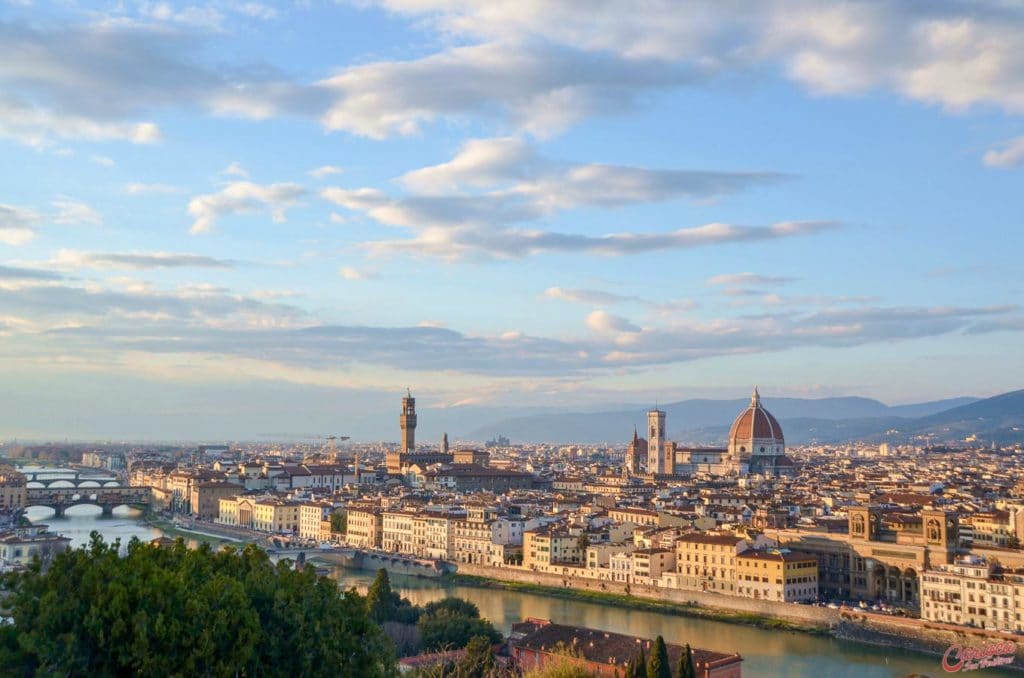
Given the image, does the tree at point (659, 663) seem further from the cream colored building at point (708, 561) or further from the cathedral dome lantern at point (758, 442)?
the cathedral dome lantern at point (758, 442)

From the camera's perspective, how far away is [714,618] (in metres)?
21.5

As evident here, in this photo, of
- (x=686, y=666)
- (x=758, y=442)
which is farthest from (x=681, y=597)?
(x=758, y=442)

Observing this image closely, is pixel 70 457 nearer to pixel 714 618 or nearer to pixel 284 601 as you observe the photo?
pixel 714 618

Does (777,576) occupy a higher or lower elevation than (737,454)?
lower

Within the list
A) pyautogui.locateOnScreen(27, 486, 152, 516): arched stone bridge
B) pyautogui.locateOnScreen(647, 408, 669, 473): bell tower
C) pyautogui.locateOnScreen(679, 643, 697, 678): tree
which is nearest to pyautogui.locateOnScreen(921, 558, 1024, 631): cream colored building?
pyautogui.locateOnScreen(679, 643, 697, 678): tree

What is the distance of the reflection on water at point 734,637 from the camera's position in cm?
1706

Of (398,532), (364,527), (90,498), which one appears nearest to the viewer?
(398,532)

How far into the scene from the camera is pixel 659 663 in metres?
13.5

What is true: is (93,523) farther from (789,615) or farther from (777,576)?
(789,615)

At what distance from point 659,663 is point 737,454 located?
46.6 metres

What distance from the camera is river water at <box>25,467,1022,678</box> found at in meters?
17.0

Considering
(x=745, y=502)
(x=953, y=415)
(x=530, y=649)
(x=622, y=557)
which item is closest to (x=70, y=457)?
(x=745, y=502)

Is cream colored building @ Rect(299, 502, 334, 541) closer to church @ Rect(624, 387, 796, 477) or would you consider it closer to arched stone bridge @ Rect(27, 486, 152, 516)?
arched stone bridge @ Rect(27, 486, 152, 516)

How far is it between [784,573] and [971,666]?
5.50 metres
